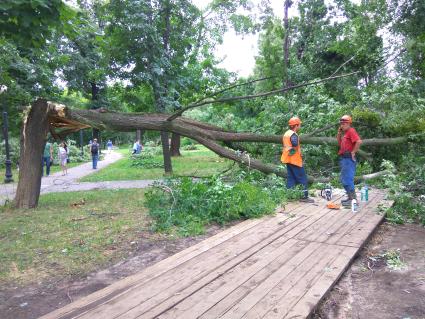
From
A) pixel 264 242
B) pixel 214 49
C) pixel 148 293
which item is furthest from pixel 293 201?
pixel 214 49

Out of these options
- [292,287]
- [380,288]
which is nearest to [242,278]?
[292,287]

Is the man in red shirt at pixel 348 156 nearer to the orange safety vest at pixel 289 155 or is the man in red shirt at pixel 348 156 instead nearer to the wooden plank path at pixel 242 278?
the orange safety vest at pixel 289 155

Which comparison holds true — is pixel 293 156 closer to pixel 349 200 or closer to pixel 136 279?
pixel 349 200

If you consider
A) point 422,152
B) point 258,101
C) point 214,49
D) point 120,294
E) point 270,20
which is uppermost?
point 270,20

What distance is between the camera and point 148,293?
344 cm

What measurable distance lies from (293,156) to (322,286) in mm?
4143

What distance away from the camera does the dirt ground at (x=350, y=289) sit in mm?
3439

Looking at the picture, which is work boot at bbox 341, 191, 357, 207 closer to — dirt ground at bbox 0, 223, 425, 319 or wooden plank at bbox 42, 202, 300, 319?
dirt ground at bbox 0, 223, 425, 319

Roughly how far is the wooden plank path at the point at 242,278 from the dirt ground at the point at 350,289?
7.1 inches

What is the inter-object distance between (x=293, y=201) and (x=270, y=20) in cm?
1611

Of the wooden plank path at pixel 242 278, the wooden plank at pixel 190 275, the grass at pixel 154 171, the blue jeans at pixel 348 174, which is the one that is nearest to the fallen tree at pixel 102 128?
the blue jeans at pixel 348 174

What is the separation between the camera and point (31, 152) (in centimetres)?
817

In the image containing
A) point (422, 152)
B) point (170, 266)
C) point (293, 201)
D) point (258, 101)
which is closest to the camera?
point (170, 266)

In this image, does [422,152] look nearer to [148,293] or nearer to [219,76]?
[148,293]
